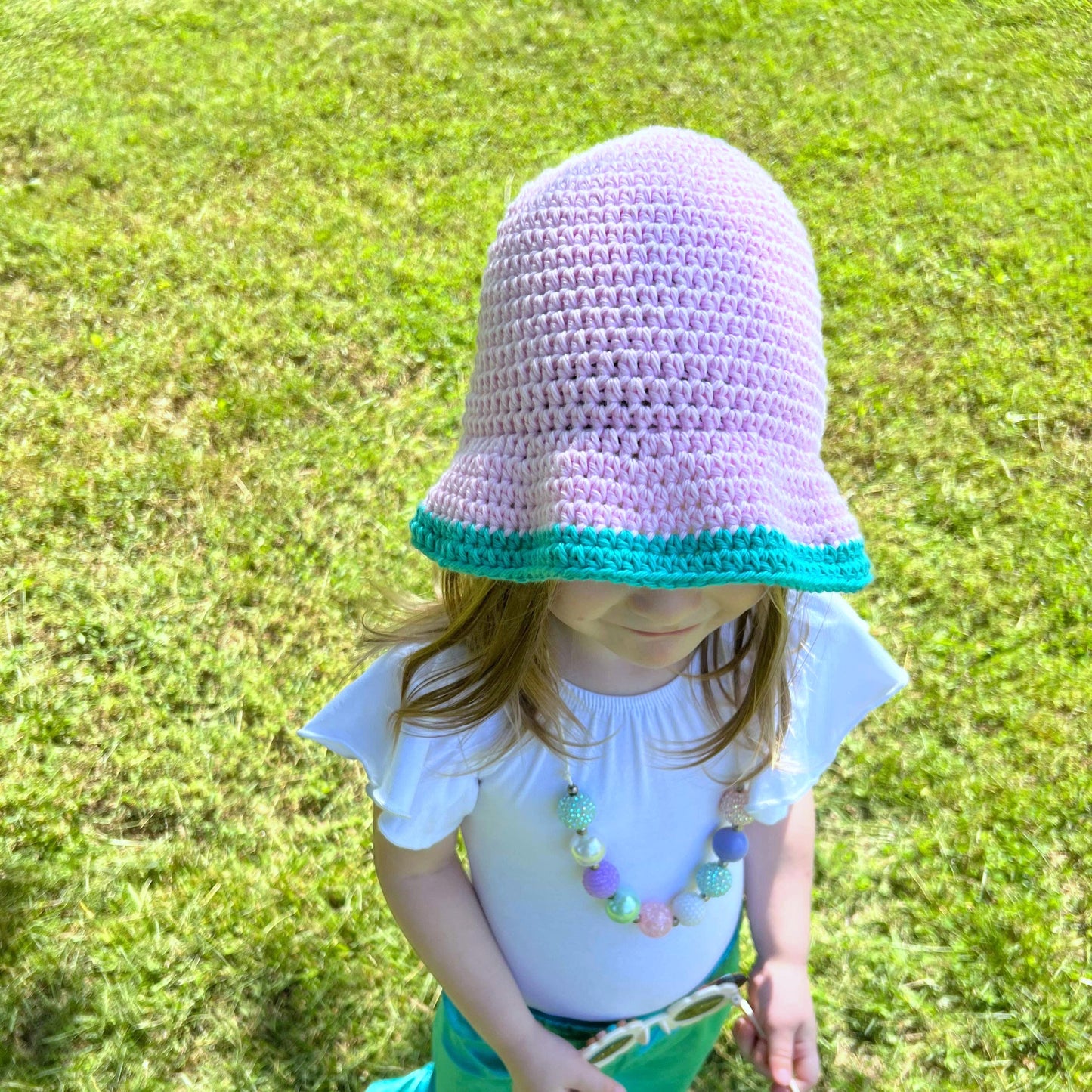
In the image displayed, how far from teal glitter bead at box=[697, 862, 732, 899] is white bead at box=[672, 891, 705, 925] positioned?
0.7 inches

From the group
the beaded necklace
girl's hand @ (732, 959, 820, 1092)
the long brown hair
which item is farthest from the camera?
girl's hand @ (732, 959, 820, 1092)

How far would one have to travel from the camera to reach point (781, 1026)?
5.74ft

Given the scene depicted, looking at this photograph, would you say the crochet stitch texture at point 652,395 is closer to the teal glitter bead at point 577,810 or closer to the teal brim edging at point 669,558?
the teal brim edging at point 669,558

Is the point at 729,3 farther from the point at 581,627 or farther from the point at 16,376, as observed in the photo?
the point at 581,627

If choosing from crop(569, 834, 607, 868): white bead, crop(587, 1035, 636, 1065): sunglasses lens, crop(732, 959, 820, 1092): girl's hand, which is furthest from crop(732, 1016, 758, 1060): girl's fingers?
crop(569, 834, 607, 868): white bead

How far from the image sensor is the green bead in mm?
1672

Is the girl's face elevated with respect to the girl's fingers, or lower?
elevated

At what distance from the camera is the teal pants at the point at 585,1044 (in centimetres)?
184

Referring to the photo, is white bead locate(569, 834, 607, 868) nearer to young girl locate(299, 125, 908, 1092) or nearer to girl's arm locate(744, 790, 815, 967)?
young girl locate(299, 125, 908, 1092)

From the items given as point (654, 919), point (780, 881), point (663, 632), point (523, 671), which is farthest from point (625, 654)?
point (780, 881)

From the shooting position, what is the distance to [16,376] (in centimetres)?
374

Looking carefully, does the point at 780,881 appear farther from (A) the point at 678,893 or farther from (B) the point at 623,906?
(B) the point at 623,906

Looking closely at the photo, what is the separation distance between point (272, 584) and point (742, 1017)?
206 cm

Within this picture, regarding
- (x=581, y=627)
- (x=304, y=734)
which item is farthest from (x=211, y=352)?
(x=581, y=627)
